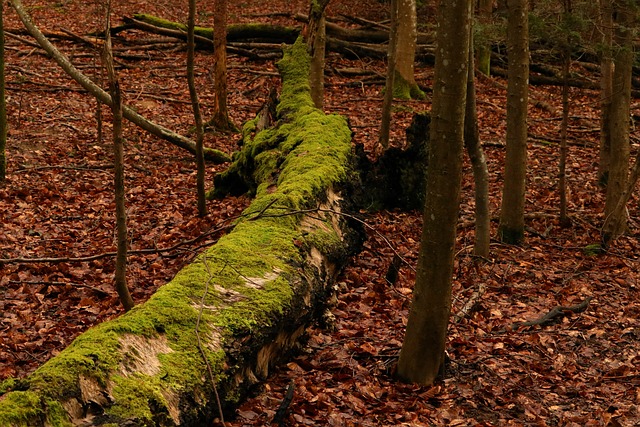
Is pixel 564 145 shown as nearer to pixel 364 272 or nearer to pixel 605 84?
pixel 605 84

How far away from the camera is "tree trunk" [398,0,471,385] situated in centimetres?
484

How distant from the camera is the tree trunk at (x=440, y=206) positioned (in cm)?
484

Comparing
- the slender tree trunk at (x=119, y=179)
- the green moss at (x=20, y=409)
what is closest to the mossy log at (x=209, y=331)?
the green moss at (x=20, y=409)

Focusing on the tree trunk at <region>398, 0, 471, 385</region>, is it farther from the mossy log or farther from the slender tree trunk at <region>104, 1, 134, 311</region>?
the slender tree trunk at <region>104, 1, 134, 311</region>

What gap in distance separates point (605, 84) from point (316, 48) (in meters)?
5.17

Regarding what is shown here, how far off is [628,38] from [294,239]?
7016mm

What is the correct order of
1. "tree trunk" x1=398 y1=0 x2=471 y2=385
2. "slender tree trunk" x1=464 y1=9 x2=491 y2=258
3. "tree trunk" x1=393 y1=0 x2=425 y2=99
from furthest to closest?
1. "tree trunk" x1=393 y1=0 x2=425 y2=99
2. "slender tree trunk" x1=464 y1=9 x2=491 y2=258
3. "tree trunk" x1=398 y1=0 x2=471 y2=385

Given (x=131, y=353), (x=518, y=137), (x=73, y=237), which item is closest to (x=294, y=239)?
(x=131, y=353)

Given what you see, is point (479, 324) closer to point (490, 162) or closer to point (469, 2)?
point (469, 2)

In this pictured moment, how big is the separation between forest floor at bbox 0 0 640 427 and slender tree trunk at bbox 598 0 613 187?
1.73 feet

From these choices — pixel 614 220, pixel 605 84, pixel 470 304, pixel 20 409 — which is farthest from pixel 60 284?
pixel 605 84

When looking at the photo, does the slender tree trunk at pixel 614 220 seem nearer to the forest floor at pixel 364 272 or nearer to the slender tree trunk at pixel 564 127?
the forest floor at pixel 364 272

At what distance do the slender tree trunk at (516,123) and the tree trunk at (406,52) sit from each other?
764 cm

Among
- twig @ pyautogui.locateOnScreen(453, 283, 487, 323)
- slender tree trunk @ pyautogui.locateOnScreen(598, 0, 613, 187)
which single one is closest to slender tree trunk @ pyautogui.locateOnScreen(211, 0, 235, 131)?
slender tree trunk @ pyautogui.locateOnScreen(598, 0, 613, 187)
